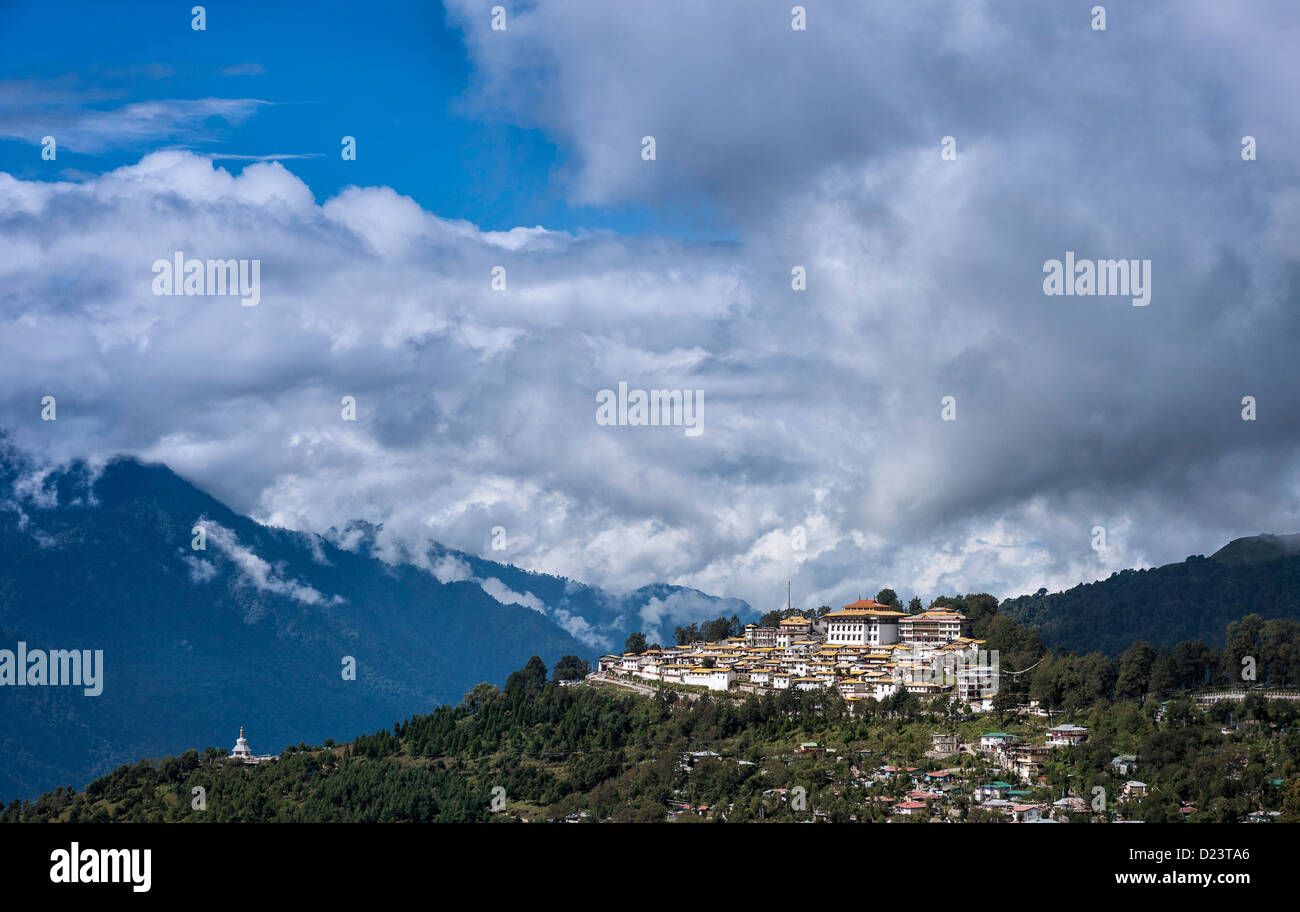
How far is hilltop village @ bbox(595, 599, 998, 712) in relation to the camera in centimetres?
6769

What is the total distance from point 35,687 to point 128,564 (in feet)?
161

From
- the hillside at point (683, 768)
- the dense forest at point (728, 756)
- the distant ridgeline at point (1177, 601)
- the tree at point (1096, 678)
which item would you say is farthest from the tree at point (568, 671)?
the distant ridgeline at point (1177, 601)

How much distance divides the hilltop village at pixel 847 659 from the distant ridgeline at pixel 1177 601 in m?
36.4

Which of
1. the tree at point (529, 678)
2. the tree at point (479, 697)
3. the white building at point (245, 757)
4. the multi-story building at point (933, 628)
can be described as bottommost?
the white building at point (245, 757)

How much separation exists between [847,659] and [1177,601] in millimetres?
63104

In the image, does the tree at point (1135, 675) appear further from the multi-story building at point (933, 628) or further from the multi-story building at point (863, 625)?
the multi-story building at point (863, 625)

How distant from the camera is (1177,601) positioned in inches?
4978

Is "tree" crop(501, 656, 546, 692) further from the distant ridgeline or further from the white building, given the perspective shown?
the distant ridgeline

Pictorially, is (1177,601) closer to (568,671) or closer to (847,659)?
(847,659)

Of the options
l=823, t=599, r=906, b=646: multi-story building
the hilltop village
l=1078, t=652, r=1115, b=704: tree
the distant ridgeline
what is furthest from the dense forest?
the distant ridgeline

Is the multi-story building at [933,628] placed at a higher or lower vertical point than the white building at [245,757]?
higher

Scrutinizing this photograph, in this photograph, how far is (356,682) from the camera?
18362 centimetres

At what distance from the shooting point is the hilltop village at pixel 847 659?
67.7 metres
